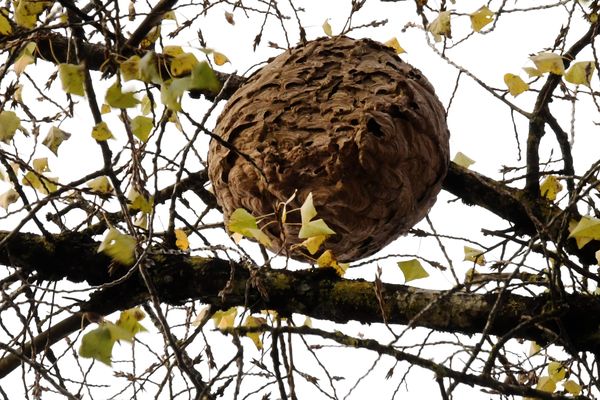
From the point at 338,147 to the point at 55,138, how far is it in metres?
0.57

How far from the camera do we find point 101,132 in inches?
49.4

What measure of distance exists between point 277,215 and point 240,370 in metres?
0.30

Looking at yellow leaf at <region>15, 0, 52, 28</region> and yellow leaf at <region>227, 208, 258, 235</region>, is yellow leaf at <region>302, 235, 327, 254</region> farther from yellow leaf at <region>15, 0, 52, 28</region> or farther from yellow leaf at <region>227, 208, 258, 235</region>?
yellow leaf at <region>15, 0, 52, 28</region>

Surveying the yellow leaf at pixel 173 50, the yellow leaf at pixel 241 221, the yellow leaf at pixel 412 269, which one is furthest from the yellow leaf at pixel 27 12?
the yellow leaf at pixel 412 269

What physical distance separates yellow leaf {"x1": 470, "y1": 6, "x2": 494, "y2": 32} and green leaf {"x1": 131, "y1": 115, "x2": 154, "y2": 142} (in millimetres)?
731

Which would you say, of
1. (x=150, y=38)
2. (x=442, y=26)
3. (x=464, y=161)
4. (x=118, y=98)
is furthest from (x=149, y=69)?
(x=464, y=161)

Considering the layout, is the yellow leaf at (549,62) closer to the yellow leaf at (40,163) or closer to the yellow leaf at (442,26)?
the yellow leaf at (442,26)

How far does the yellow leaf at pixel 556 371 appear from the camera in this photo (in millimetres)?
1667

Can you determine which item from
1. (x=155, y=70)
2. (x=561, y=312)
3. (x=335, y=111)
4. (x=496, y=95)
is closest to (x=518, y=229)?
(x=496, y=95)

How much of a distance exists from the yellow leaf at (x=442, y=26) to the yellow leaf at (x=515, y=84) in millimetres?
140

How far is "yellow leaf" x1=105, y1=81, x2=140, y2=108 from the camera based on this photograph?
1170mm

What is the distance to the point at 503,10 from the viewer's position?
5.58 ft

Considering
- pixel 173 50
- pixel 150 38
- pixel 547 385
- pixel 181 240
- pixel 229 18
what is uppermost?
pixel 229 18

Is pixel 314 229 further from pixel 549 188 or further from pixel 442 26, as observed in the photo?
pixel 549 188
